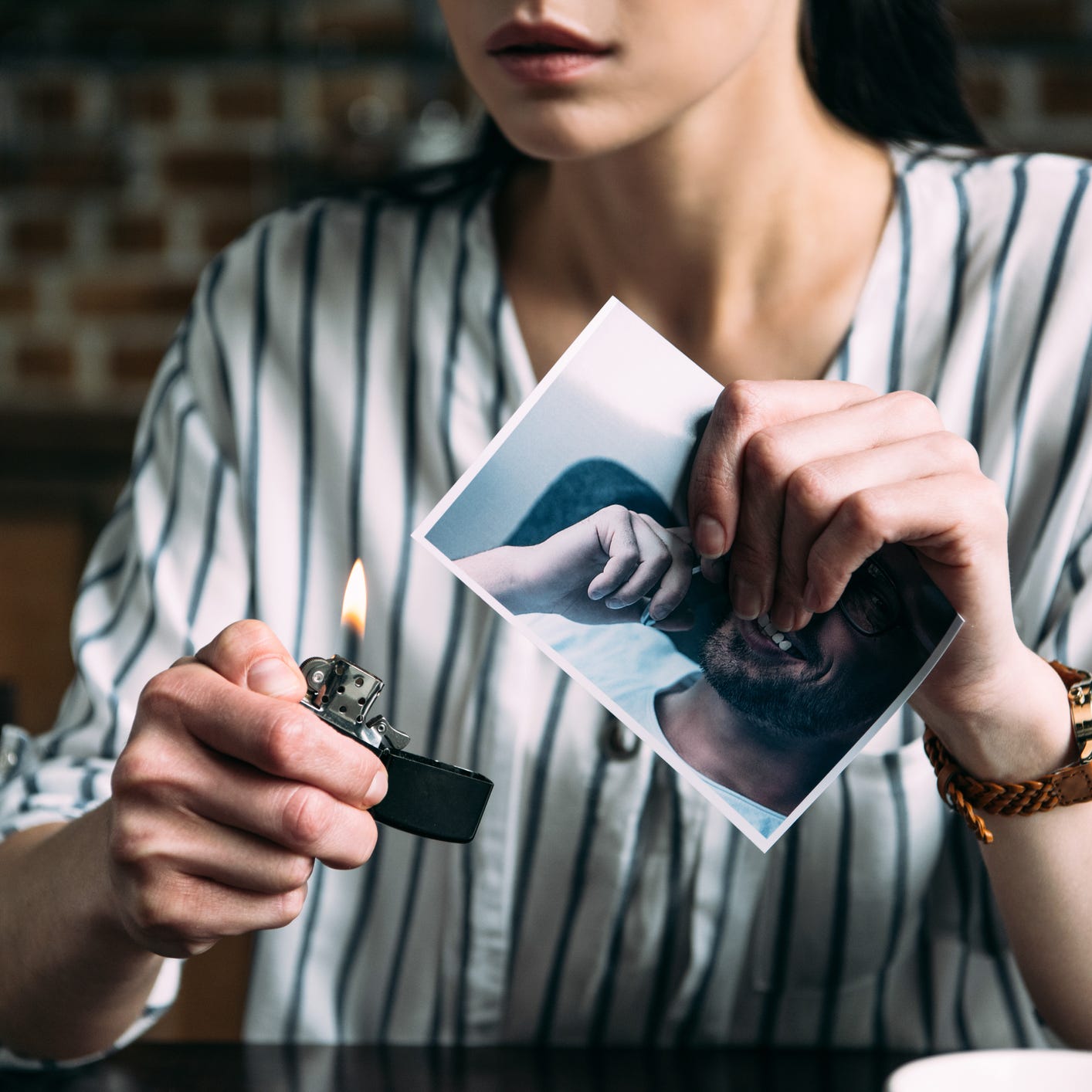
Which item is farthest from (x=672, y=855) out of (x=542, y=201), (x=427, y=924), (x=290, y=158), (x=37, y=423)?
(x=290, y=158)

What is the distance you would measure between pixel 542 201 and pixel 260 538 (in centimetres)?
32

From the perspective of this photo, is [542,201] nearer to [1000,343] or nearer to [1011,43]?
Answer: [1000,343]

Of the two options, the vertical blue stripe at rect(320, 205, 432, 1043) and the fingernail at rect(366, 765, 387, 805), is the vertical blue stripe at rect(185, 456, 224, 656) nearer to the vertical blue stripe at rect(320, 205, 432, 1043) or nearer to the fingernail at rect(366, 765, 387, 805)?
the vertical blue stripe at rect(320, 205, 432, 1043)

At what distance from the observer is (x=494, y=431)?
2.83ft

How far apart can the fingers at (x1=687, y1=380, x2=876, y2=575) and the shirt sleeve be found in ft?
1.35

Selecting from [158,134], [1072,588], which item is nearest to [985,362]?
[1072,588]

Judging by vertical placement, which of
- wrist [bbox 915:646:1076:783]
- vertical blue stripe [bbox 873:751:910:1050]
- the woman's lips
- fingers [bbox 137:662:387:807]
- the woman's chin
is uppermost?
the woman's lips

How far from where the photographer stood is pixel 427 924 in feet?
2.83

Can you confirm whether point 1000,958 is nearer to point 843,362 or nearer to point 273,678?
point 843,362

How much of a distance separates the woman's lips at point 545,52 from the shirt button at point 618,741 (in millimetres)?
378

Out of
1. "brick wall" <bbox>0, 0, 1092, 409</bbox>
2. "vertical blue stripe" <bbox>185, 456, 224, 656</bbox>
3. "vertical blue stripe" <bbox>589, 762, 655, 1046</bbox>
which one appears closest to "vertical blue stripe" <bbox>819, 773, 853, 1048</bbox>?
"vertical blue stripe" <bbox>589, 762, 655, 1046</bbox>

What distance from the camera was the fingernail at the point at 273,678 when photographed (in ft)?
1.55

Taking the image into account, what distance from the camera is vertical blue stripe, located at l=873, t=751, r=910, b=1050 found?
0.77 meters

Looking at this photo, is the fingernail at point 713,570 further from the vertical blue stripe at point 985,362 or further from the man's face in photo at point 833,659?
the vertical blue stripe at point 985,362
